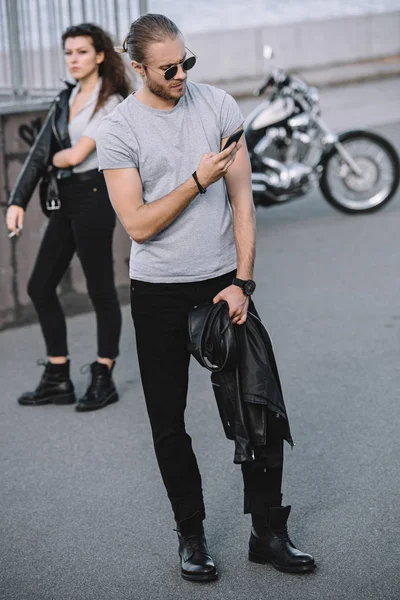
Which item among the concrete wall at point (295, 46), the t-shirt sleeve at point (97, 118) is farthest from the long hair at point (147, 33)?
the concrete wall at point (295, 46)

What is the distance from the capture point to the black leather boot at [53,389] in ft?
20.0

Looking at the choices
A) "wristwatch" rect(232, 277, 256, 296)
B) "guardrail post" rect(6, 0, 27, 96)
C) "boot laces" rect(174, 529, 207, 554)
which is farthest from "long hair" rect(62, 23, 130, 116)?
"boot laces" rect(174, 529, 207, 554)

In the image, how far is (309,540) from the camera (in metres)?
4.34

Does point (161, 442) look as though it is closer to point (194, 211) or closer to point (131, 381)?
point (194, 211)

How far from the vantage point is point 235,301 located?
391cm

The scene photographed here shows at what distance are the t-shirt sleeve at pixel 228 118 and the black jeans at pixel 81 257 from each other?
202cm

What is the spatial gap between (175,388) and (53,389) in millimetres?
2159

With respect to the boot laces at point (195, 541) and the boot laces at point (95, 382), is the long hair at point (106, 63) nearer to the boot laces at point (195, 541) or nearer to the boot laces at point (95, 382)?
the boot laces at point (95, 382)

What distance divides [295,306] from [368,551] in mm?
3654

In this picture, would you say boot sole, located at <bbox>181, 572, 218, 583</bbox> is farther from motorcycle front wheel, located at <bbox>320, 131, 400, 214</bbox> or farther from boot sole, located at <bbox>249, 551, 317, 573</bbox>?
motorcycle front wheel, located at <bbox>320, 131, 400, 214</bbox>

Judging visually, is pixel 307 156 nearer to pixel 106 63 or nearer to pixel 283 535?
pixel 106 63

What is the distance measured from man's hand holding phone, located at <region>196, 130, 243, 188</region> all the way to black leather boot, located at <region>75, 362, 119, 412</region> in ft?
8.28

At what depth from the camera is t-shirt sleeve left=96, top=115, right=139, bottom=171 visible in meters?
3.80

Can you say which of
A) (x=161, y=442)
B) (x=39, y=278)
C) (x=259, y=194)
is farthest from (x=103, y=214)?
(x=259, y=194)
